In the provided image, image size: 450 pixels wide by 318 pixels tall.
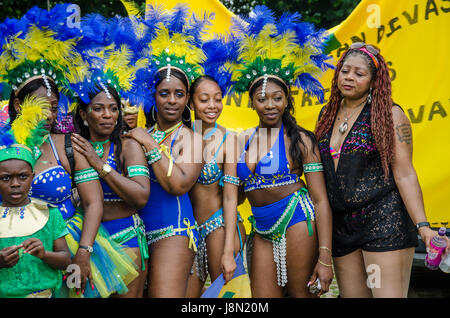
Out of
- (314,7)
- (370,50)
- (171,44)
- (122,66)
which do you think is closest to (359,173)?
(370,50)

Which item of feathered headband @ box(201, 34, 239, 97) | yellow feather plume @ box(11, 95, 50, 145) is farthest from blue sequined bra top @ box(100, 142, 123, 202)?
feathered headband @ box(201, 34, 239, 97)

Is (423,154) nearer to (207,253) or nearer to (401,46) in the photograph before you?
(401,46)

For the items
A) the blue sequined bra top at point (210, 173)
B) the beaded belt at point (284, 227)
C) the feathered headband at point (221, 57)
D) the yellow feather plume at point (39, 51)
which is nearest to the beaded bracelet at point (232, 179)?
the blue sequined bra top at point (210, 173)

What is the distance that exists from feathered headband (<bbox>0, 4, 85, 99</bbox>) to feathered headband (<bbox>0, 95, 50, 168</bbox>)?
0.65ft

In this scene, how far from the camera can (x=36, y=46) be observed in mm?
3084

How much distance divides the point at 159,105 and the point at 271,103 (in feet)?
2.57

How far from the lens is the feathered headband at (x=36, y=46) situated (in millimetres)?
3072

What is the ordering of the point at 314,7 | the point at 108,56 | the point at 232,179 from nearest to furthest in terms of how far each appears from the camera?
the point at 108,56, the point at 232,179, the point at 314,7

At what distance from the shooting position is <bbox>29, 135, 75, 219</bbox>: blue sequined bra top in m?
2.93

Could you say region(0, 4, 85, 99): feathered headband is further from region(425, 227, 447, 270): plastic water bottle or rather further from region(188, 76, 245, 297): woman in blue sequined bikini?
region(425, 227, 447, 270): plastic water bottle

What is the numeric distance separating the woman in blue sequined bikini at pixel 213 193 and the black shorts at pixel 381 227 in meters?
0.79

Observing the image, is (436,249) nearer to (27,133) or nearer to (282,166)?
(282,166)

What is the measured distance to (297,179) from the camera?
3.48m

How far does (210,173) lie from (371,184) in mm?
1108
